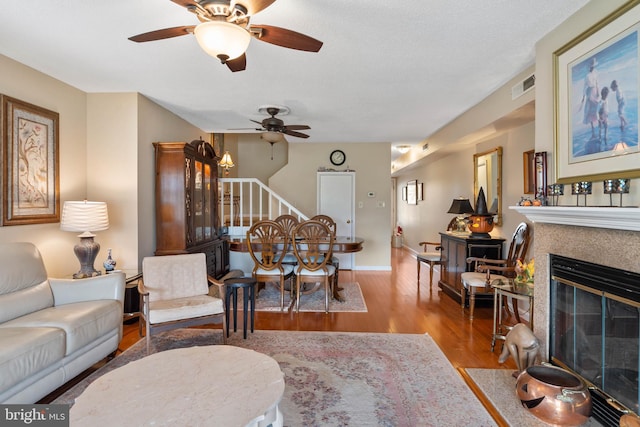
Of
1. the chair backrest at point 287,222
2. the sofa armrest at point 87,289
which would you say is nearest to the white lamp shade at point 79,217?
the sofa armrest at point 87,289

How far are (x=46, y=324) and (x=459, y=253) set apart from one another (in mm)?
4132

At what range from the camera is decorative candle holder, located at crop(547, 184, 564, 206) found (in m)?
2.20

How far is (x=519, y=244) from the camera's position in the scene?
3516 millimetres

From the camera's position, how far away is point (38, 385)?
6.30ft

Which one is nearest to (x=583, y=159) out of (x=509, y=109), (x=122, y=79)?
(x=509, y=109)

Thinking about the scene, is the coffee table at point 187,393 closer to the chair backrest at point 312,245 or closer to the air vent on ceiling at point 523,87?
the chair backrest at point 312,245

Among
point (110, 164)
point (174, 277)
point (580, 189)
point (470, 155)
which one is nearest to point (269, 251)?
point (174, 277)

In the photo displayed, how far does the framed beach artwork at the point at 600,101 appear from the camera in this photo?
5.47 feet

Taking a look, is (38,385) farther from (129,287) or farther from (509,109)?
(509,109)

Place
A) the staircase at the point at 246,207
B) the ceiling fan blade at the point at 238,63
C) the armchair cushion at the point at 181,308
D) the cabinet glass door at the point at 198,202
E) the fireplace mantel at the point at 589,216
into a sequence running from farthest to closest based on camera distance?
the staircase at the point at 246,207
the cabinet glass door at the point at 198,202
the armchair cushion at the point at 181,308
the ceiling fan blade at the point at 238,63
the fireplace mantel at the point at 589,216

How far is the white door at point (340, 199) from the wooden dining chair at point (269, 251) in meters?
2.57

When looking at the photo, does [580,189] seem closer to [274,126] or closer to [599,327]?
[599,327]

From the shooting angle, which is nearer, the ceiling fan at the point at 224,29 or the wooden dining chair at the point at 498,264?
the ceiling fan at the point at 224,29

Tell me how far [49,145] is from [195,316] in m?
2.30
